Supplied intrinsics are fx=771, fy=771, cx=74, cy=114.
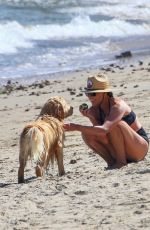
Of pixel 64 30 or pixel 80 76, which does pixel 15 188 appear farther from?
pixel 64 30

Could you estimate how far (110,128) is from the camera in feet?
22.9

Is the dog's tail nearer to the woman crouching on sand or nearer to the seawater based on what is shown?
the woman crouching on sand

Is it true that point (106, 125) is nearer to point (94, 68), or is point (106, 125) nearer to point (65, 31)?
point (94, 68)

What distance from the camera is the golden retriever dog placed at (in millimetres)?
6848

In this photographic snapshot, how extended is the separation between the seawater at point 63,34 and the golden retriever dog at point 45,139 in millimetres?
8450

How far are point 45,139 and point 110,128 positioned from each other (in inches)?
23.6

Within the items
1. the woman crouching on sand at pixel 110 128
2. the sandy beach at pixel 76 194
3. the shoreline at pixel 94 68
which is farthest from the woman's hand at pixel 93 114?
the shoreline at pixel 94 68

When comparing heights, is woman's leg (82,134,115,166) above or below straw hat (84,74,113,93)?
below

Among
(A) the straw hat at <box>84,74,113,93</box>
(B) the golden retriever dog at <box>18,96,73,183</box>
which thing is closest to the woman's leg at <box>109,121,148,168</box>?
(A) the straw hat at <box>84,74,113,93</box>

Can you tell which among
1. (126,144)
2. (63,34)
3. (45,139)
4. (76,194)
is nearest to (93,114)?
(126,144)

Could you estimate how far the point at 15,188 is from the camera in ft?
22.1

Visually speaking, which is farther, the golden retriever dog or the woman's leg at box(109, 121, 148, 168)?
the woman's leg at box(109, 121, 148, 168)

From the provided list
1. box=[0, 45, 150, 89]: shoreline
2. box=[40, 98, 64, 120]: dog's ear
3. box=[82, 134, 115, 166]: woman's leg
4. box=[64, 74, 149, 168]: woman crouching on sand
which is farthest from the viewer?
box=[0, 45, 150, 89]: shoreline

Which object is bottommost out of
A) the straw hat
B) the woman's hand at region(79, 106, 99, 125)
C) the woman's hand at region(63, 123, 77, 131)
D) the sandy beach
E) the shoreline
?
the sandy beach
